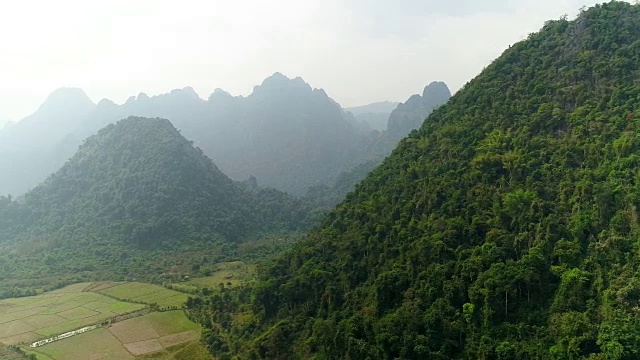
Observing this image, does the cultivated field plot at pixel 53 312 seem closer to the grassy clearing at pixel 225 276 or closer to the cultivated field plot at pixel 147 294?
the cultivated field plot at pixel 147 294

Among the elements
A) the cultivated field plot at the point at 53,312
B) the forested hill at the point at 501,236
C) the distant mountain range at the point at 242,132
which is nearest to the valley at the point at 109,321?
the cultivated field plot at the point at 53,312

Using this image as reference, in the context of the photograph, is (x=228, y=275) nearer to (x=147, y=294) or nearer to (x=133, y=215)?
(x=147, y=294)

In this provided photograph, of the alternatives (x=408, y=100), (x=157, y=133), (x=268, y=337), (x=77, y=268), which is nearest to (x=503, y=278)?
(x=268, y=337)

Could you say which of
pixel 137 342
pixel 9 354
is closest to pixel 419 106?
pixel 137 342

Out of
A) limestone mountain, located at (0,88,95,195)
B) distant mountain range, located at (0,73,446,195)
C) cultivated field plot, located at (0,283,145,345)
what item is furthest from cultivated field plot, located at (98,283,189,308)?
limestone mountain, located at (0,88,95,195)

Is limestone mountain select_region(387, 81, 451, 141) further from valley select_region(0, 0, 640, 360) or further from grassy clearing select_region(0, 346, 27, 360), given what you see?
grassy clearing select_region(0, 346, 27, 360)

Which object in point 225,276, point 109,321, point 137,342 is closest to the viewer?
point 137,342

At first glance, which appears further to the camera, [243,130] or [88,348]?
[243,130]
